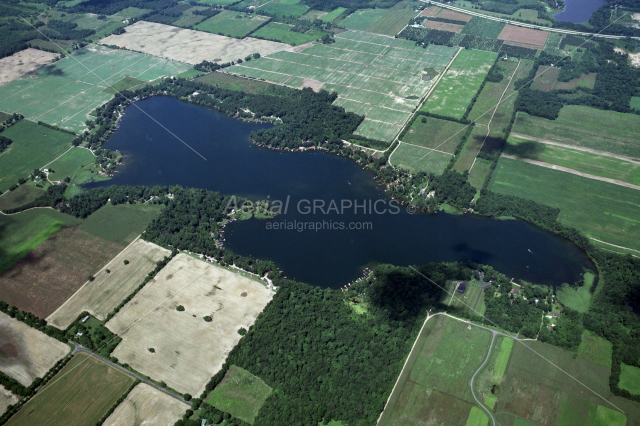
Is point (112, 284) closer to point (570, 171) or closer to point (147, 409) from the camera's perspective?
point (147, 409)

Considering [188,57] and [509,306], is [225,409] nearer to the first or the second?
[509,306]

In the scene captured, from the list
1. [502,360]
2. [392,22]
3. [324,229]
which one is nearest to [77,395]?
[324,229]

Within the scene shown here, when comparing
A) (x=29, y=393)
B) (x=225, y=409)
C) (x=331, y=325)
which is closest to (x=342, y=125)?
(x=331, y=325)

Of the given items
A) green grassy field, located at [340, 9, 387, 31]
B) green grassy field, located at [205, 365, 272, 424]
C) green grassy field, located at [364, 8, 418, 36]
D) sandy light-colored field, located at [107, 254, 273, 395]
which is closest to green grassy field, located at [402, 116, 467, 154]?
sandy light-colored field, located at [107, 254, 273, 395]

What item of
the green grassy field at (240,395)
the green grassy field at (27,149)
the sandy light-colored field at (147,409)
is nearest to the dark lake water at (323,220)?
the green grassy field at (27,149)

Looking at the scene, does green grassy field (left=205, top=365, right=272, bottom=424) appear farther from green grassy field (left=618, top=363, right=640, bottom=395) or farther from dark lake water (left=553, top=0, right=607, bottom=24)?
dark lake water (left=553, top=0, right=607, bottom=24)

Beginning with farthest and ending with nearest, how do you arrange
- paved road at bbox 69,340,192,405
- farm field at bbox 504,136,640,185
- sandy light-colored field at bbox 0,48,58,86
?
1. sandy light-colored field at bbox 0,48,58,86
2. farm field at bbox 504,136,640,185
3. paved road at bbox 69,340,192,405
